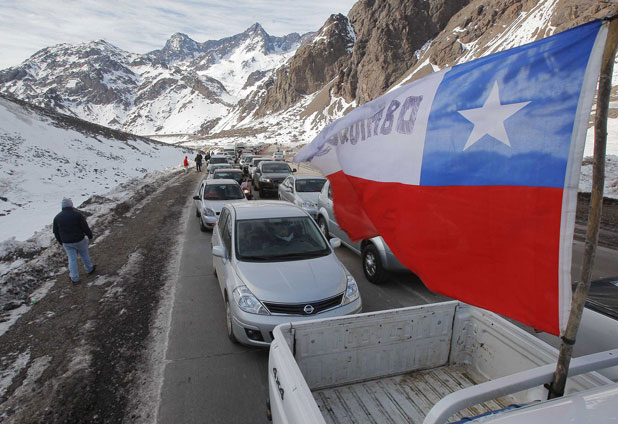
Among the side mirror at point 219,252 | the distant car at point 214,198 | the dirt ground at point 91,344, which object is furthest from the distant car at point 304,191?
the side mirror at point 219,252

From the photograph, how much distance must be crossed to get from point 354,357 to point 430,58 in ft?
399

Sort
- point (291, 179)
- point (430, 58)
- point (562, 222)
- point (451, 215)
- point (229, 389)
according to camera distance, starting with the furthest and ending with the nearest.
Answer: point (430, 58) < point (291, 179) < point (229, 389) < point (451, 215) < point (562, 222)

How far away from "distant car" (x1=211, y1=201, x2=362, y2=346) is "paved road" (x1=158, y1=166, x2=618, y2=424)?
31 cm

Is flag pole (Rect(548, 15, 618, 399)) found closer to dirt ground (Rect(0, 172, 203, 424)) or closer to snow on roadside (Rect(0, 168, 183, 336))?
dirt ground (Rect(0, 172, 203, 424))

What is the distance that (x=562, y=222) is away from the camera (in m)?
1.79

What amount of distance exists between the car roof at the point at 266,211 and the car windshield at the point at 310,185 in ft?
18.1

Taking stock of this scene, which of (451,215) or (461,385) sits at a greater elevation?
(451,215)

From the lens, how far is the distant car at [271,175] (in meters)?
17.1

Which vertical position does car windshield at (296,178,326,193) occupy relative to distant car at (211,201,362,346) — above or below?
above

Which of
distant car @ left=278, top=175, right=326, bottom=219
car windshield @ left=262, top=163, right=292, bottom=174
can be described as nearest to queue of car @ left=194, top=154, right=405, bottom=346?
distant car @ left=278, top=175, right=326, bottom=219

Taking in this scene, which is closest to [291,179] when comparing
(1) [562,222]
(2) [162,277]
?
(2) [162,277]

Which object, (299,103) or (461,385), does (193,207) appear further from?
(299,103)

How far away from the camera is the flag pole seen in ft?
5.16

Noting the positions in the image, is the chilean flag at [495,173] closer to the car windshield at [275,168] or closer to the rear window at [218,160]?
the car windshield at [275,168]
